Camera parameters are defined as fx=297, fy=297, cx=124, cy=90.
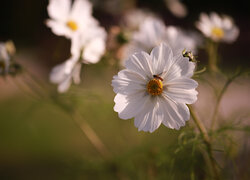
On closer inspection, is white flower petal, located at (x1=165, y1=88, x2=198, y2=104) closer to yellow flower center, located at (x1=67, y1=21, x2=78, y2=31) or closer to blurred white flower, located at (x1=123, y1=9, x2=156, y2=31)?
yellow flower center, located at (x1=67, y1=21, x2=78, y2=31)

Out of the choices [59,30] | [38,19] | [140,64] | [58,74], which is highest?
[38,19]

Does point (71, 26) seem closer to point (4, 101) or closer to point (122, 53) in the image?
point (122, 53)

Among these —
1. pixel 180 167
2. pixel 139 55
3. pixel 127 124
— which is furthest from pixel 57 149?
pixel 139 55

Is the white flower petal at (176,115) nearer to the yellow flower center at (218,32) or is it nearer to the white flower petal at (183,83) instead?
the white flower petal at (183,83)

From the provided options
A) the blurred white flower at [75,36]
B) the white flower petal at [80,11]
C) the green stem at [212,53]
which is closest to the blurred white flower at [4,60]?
the blurred white flower at [75,36]

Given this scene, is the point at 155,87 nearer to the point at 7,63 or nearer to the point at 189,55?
the point at 189,55

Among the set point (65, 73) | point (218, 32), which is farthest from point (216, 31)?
point (65, 73)
